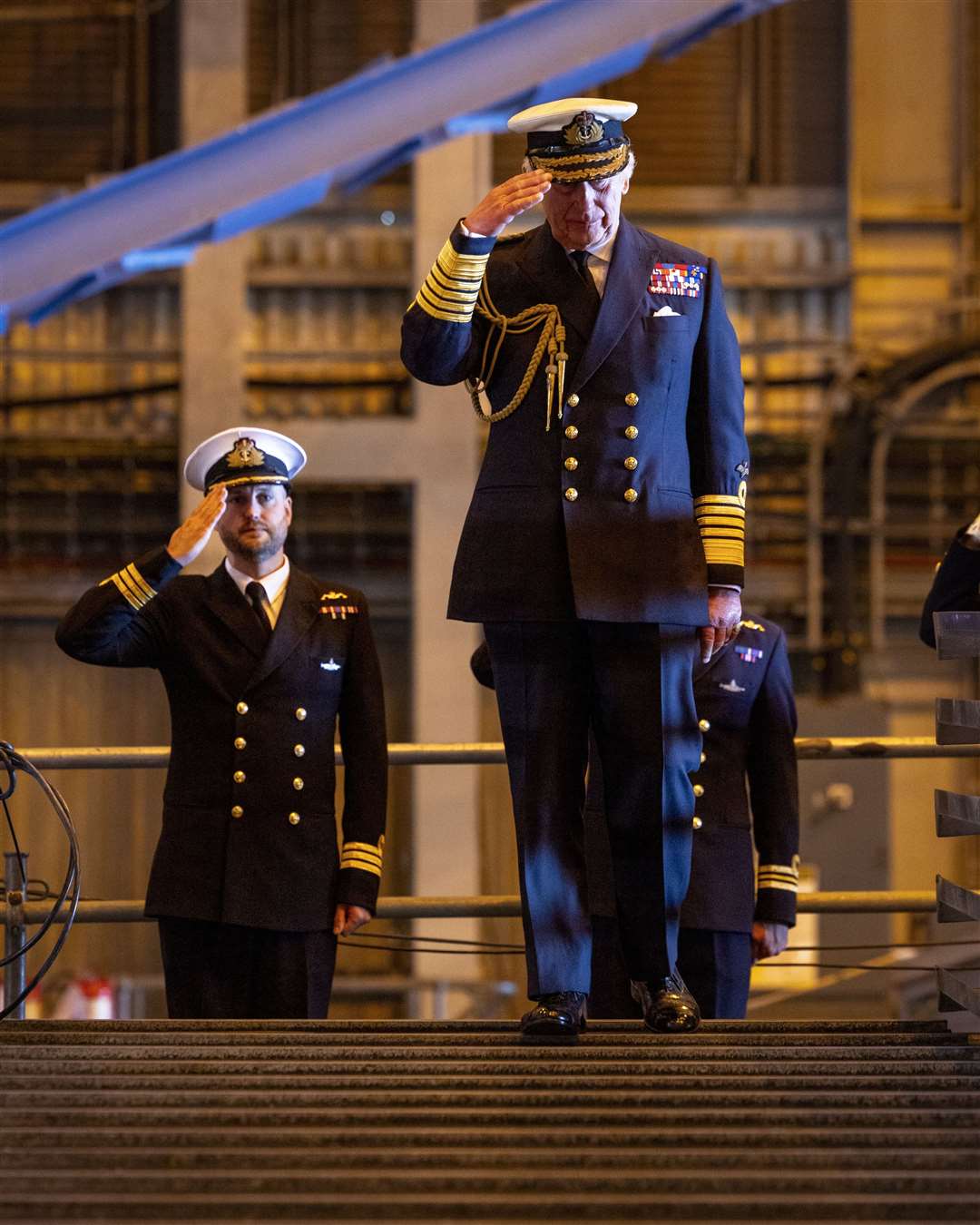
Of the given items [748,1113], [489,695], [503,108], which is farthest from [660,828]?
[489,695]

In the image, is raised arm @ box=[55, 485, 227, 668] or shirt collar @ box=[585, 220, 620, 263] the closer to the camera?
shirt collar @ box=[585, 220, 620, 263]

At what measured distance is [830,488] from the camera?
8.76 m

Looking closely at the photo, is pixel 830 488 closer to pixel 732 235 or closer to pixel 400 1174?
pixel 732 235

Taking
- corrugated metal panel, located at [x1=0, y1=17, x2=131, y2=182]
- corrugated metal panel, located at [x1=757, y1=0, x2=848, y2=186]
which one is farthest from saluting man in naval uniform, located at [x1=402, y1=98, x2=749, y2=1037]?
corrugated metal panel, located at [x1=0, y1=17, x2=131, y2=182]

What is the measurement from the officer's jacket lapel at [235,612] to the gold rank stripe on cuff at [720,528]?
3.58 ft

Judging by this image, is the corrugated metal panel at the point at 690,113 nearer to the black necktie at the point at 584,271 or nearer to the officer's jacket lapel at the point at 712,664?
the officer's jacket lapel at the point at 712,664

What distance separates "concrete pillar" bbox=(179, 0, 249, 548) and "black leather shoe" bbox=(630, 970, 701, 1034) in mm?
6405

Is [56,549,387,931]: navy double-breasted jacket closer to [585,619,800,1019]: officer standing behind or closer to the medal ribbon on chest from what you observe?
[585,619,800,1019]: officer standing behind

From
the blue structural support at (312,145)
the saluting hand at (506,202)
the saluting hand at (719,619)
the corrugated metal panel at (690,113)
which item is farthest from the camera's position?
the corrugated metal panel at (690,113)

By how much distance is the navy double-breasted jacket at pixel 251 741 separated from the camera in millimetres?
3279

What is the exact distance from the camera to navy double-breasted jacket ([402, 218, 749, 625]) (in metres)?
2.58

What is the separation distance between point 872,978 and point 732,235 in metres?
4.00

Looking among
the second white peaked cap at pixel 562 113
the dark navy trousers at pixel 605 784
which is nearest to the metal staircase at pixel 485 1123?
the dark navy trousers at pixel 605 784

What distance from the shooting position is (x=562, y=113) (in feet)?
8.35
